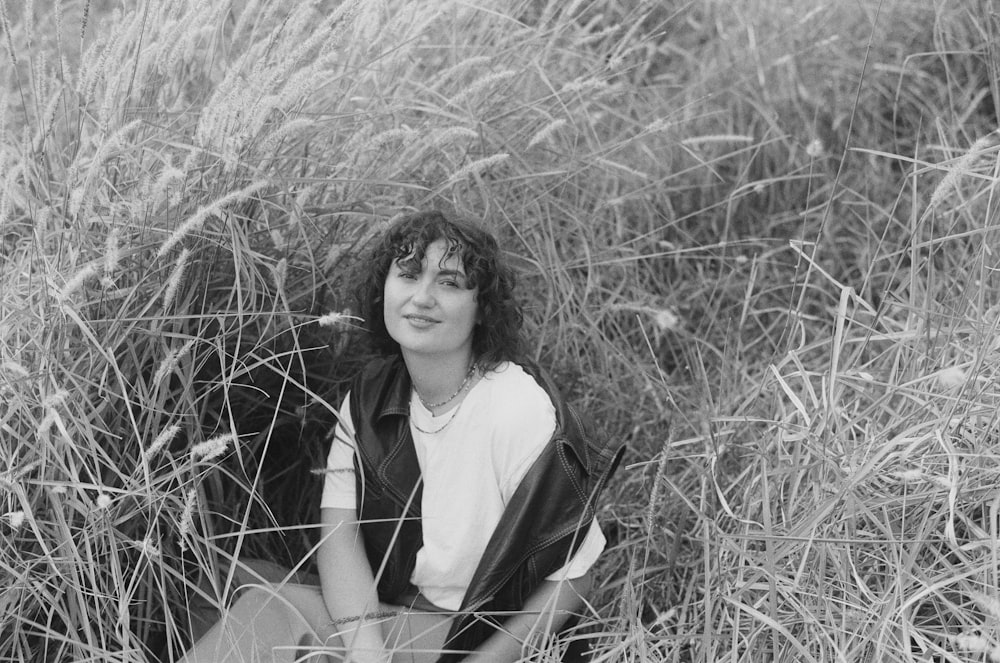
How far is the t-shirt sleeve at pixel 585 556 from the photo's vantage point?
84.8 inches

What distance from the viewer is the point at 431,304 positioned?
84.7 inches

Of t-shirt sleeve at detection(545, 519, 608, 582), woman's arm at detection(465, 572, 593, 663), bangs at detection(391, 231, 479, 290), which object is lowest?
woman's arm at detection(465, 572, 593, 663)

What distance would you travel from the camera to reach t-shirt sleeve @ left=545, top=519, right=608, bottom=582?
2154mm

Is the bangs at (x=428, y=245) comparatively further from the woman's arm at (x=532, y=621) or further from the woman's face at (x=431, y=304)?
the woman's arm at (x=532, y=621)

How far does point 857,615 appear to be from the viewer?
1.90 metres

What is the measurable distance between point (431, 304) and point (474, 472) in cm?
36

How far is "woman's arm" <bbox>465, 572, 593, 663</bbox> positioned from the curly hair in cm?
49

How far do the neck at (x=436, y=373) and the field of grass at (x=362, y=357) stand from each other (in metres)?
0.25

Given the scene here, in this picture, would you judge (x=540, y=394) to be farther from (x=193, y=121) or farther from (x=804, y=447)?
(x=193, y=121)

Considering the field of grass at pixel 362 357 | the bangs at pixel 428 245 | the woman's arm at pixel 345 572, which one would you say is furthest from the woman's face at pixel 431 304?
the woman's arm at pixel 345 572

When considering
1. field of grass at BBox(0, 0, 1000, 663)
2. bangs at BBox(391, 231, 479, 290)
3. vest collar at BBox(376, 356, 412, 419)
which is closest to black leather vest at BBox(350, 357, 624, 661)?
vest collar at BBox(376, 356, 412, 419)

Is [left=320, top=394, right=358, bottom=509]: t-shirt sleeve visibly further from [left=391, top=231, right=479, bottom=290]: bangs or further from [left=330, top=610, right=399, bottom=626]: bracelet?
[left=391, top=231, right=479, bottom=290]: bangs

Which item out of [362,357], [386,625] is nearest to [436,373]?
[362,357]

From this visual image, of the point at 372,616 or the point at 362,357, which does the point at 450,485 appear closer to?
the point at 372,616
